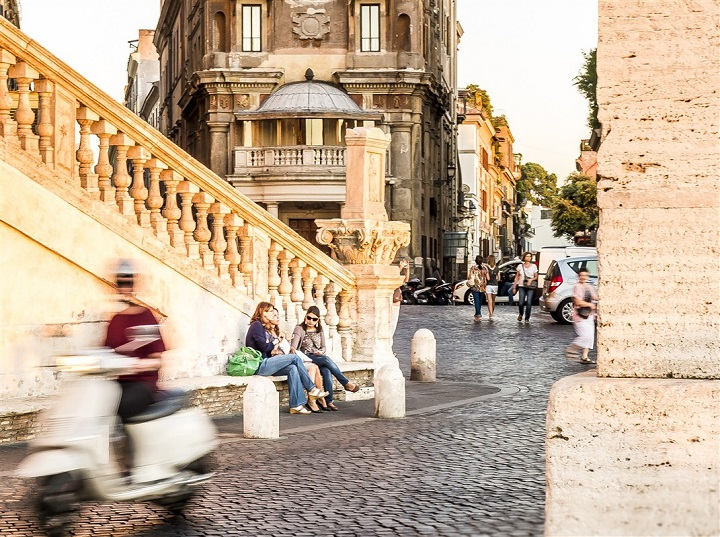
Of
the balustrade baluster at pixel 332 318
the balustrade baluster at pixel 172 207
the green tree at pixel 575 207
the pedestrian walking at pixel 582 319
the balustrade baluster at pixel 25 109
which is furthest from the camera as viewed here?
the green tree at pixel 575 207

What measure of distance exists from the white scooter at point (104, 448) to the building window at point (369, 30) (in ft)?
137

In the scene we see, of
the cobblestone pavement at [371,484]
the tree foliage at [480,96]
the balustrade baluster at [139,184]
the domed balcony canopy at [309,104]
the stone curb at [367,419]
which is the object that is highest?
the tree foliage at [480,96]

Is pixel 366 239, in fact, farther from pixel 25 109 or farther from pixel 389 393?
pixel 25 109

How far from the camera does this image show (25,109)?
37.4 feet

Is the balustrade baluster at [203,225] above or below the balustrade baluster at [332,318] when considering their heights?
above

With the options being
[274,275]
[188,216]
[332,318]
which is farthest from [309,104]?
[188,216]

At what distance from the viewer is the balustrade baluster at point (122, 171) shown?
1209 cm

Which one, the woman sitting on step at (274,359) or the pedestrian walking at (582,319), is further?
the pedestrian walking at (582,319)

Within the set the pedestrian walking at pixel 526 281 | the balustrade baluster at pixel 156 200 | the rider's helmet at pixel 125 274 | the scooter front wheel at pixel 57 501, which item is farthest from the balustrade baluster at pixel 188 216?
the pedestrian walking at pixel 526 281

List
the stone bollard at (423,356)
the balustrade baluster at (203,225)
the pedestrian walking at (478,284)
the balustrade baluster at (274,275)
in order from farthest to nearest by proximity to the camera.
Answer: the pedestrian walking at (478,284) < the stone bollard at (423,356) < the balustrade baluster at (274,275) < the balustrade baluster at (203,225)

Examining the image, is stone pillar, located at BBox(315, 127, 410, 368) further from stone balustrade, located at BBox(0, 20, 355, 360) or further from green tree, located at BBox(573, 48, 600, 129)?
green tree, located at BBox(573, 48, 600, 129)

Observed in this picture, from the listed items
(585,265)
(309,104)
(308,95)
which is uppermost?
(308,95)

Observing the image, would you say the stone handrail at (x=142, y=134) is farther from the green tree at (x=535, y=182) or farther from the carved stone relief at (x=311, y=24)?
the green tree at (x=535, y=182)

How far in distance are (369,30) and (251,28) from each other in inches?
168
